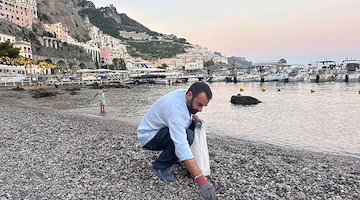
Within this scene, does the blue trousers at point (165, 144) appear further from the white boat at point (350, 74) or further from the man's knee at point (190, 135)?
the white boat at point (350, 74)

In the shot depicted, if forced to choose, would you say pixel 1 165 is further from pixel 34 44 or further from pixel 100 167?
pixel 34 44

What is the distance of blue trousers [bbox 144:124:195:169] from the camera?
3.98 metres

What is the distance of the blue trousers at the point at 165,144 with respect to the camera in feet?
13.1

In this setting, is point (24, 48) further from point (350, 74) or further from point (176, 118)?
point (350, 74)

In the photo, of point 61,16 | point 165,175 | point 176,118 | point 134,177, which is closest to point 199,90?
point 176,118

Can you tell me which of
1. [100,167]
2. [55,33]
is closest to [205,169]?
[100,167]

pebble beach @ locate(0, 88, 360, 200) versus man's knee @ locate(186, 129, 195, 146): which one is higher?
man's knee @ locate(186, 129, 195, 146)

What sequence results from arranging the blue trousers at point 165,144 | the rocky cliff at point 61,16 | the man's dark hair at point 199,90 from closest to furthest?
the man's dark hair at point 199,90 < the blue trousers at point 165,144 < the rocky cliff at point 61,16

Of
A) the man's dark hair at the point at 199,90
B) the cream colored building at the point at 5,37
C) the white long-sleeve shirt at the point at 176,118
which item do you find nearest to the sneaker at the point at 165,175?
the white long-sleeve shirt at the point at 176,118

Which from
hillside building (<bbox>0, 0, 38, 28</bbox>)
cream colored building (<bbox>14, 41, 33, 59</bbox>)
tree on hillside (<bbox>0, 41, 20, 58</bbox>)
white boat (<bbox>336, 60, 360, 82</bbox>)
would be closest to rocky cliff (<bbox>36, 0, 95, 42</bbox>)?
hillside building (<bbox>0, 0, 38, 28</bbox>)

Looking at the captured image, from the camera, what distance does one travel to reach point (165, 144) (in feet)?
13.4

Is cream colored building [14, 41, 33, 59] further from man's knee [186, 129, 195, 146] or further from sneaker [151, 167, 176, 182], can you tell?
man's knee [186, 129, 195, 146]

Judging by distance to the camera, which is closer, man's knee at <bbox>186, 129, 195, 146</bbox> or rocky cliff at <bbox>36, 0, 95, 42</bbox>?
man's knee at <bbox>186, 129, 195, 146</bbox>

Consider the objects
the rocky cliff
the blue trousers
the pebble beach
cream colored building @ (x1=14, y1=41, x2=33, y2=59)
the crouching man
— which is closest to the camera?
the crouching man
